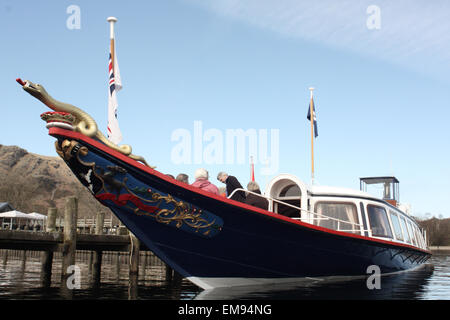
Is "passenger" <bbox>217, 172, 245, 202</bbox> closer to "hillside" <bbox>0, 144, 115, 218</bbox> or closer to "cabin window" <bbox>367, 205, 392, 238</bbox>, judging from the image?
"cabin window" <bbox>367, 205, 392, 238</bbox>

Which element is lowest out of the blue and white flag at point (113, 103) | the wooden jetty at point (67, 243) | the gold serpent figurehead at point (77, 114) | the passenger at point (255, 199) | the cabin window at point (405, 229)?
the wooden jetty at point (67, 243)

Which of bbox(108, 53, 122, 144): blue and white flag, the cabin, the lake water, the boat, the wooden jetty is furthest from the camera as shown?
the wooden jetty

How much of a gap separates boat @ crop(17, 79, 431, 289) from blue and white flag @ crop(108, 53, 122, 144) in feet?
13.9

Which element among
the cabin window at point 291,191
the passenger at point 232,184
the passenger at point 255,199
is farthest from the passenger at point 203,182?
the cabin window at point 291,191

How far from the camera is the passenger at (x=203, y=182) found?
10570 mm

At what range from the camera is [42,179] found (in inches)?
5448

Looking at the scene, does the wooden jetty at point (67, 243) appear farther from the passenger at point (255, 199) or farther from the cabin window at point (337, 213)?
the cabin window at point (337, 213)

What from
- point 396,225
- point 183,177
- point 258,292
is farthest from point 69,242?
point 396,225

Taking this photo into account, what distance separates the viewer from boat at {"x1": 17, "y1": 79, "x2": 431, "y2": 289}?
909 cm

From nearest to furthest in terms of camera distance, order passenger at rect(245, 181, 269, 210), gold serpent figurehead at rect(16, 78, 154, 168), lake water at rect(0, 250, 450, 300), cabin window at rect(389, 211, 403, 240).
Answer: gold serpent figurehead at rect(16, 78, 154, 168), lake water at rect(0, 250, 450, 300), passenger at rect(245, 181, 269, 210), cabin window at rect(389, 211, 403, 240)

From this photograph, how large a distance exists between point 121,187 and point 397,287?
8021mm

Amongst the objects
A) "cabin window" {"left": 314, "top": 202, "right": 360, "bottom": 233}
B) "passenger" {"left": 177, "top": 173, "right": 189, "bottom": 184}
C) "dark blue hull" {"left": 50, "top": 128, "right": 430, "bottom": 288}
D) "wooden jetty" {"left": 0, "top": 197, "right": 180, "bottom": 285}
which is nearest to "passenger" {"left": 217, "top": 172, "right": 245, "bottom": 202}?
"passenger" {"left": 177, "top": 173, "right": 189, "bottom": 184}

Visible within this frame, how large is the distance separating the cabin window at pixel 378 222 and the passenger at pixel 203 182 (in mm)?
4934
